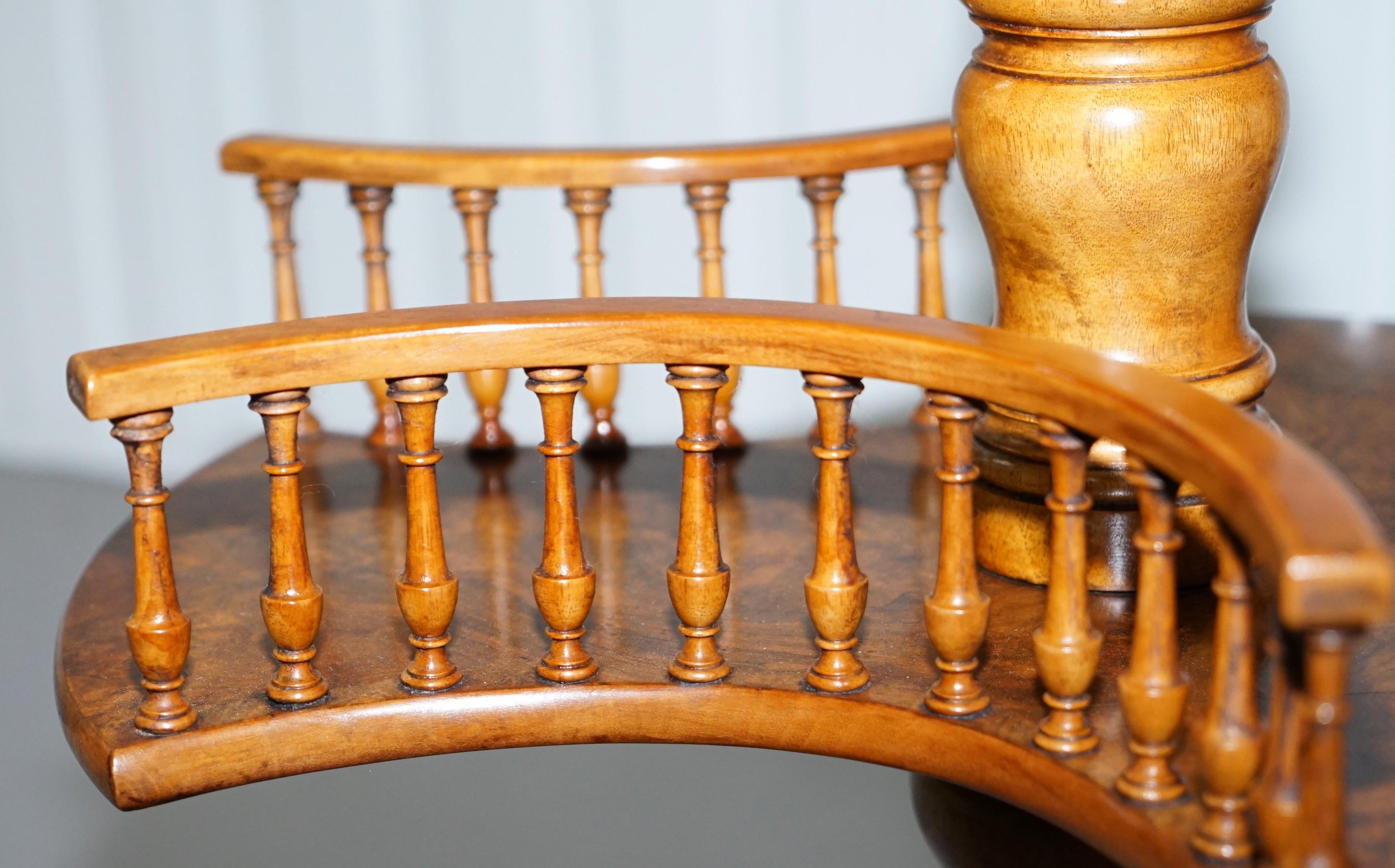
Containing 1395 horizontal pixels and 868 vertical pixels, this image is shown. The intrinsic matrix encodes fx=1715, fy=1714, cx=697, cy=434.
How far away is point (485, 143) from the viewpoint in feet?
11.2

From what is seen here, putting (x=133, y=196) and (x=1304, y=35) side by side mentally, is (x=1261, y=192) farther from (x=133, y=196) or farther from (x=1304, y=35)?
(x=133, y=196)

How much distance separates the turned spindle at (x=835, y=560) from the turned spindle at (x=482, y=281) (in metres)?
0.79

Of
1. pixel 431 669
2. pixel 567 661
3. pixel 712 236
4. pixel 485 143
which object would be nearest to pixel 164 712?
pixel 431 669

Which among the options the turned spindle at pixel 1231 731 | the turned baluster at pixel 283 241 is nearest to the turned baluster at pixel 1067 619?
the turned spindle at pixel 1231 731

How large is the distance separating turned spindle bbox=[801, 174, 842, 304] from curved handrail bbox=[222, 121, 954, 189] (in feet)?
0.07

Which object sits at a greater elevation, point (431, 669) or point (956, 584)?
point (956, 584)

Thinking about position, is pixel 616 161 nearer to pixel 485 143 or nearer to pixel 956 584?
pixel 956 584

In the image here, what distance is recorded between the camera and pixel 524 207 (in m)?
3.45

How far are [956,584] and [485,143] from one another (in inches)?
85.5

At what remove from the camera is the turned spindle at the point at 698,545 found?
1535mm

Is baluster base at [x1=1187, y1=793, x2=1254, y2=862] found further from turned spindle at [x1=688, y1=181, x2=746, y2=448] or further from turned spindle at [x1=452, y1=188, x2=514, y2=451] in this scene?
turned spindle at [x1=452, y1=188, x2=514, y2=451]

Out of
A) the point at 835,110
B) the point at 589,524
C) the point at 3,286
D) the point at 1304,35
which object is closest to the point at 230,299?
the point at 3,286

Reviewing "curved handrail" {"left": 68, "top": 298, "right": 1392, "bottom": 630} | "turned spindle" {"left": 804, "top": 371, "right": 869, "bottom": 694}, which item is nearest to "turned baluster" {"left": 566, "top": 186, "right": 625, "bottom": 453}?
"curved handrail" {"left": 68, "top": 298, "right": 1392, "bottom": 630}

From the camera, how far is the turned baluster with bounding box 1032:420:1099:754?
1336mm
